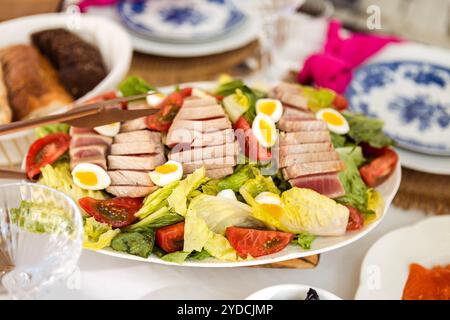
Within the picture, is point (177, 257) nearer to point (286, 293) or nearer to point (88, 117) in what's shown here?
point (286, 293)

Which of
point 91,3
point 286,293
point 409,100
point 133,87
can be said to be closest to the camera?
point 286,293

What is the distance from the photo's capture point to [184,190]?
1.41 meters

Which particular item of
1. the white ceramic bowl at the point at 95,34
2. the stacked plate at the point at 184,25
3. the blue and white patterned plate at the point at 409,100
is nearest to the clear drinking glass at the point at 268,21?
the stacked plate at the point at 184,25

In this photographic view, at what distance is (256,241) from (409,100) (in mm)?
989

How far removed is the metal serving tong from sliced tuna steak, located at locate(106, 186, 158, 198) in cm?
19

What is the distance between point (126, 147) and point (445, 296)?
91cm

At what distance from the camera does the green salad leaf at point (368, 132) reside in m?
1.70

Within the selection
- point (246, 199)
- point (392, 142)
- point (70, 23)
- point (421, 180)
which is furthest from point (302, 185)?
point (70, 23)

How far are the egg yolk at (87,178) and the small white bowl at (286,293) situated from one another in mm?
516

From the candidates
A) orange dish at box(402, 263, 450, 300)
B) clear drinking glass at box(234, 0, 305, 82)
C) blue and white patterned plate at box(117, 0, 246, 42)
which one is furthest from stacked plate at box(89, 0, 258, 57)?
orange dish at box(402, 263, 450, 300)

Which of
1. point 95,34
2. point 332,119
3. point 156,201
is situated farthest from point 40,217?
point 95,34

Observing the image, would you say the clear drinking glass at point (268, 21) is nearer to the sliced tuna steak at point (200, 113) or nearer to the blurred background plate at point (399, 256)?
the sliced tuna steak at point (200, 113)
